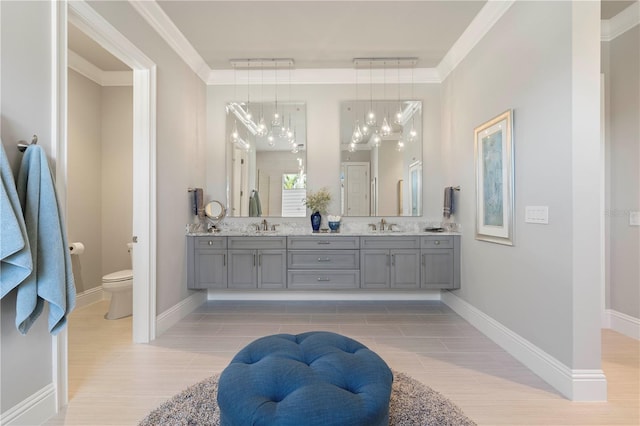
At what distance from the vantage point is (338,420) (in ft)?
3.53

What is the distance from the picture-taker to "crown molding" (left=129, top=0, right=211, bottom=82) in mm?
2635

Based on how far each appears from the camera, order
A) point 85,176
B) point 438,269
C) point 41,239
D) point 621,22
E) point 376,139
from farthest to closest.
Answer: point 376,139 < point 85,176 < point 438,269 < point 621,22 < point 41,239

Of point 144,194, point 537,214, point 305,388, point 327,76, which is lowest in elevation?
point 305,388

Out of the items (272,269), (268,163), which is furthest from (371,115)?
(272,269)

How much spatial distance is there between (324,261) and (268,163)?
1490 mm

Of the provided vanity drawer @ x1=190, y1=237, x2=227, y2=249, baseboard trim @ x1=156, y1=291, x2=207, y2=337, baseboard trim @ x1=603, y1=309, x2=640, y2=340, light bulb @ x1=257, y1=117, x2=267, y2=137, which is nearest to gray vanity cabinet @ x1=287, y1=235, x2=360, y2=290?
vanity drawer @ x1=190, y1=237, x2=227, y2=249

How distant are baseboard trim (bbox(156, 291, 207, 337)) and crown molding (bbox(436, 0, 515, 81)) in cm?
405

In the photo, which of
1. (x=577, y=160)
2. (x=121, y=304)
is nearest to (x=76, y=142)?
(x=121, y=304)

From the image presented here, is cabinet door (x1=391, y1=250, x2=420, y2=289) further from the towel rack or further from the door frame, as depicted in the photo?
the towel rack

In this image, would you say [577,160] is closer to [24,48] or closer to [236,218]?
[24,48]

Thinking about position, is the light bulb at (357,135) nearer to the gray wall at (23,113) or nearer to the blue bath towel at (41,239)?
the gray wall at (23,113)

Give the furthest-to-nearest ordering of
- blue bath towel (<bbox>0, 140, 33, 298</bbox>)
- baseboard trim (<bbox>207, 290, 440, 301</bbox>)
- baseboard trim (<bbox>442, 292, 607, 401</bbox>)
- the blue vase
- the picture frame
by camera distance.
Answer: baseboard trim (<bbox>207, 290, 440, 301</bbox>)
the blue vase
the picture frame
baseboard trim (<bbox>442, 292, 607, 401</bbox>)
blue bath towel (<bbox>0, 140, 33, 298</bbox>)

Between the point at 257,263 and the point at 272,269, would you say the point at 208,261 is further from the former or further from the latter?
the point at 272,269

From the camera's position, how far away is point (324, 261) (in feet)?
11.6
